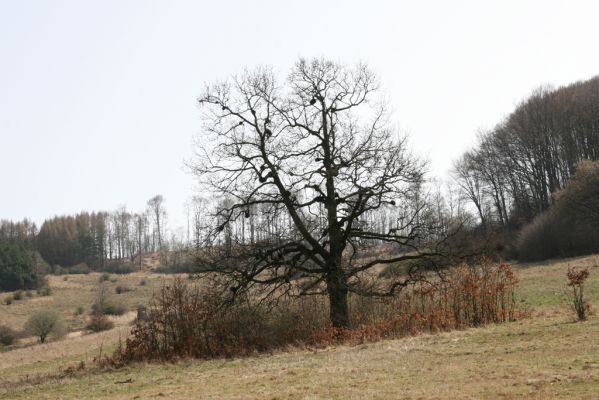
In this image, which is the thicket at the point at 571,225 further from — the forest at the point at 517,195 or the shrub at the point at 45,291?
the shrub at the point at 45,291

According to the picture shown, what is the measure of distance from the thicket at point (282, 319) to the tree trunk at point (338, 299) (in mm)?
516

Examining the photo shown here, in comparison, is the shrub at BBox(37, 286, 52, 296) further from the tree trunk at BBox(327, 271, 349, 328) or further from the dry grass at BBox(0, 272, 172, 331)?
the tree trunk at BBox(327, 271, 349, 328)

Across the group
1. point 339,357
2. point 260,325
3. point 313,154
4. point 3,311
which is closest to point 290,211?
point 313,154

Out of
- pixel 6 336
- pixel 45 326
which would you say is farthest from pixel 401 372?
pixel 6 336

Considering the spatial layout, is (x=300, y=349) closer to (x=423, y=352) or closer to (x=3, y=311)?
(x=423, y=352)

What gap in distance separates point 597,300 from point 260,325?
12582 mm

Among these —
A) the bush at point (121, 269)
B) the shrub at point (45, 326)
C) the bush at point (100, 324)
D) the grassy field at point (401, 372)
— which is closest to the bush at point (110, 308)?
the bush at point (100, 324)

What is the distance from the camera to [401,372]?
10.5 metres

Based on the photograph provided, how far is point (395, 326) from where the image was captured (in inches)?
707

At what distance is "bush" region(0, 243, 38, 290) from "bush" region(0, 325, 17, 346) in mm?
34514

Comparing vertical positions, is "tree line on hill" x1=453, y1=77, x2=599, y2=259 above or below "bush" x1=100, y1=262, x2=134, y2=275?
above

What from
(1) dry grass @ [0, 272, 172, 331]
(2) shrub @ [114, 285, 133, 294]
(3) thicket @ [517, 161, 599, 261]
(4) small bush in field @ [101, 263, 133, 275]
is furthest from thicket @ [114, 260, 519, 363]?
(4) small bush in field @ [101, 263, 133, 275]

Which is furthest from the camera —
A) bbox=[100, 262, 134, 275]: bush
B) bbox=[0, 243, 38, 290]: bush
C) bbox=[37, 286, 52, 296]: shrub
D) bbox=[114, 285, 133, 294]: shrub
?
bbox=[100, 262, 134, 275]: bush

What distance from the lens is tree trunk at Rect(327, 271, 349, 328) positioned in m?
19.5
